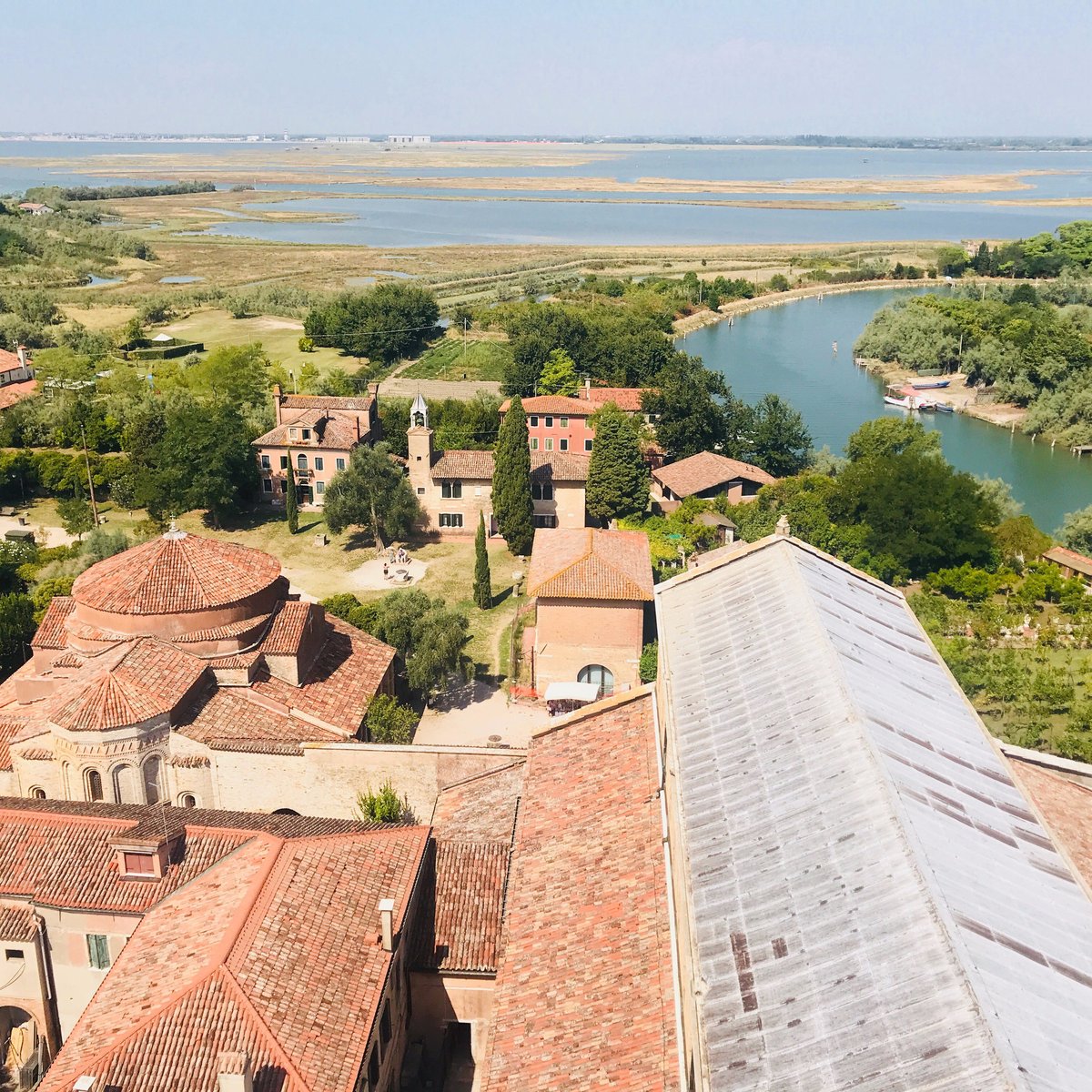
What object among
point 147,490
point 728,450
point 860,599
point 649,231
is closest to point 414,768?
point 860,599

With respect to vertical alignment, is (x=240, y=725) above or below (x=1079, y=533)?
above

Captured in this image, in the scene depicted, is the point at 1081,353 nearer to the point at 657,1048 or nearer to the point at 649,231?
the point at 657,1048

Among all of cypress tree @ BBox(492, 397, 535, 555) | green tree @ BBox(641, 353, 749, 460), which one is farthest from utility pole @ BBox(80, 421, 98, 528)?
green tree @ BBox(641, 353, 749, 460)

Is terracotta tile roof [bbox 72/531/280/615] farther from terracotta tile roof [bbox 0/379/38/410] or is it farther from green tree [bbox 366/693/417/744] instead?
terracotta tile roof [bbox 0/379/38/410]

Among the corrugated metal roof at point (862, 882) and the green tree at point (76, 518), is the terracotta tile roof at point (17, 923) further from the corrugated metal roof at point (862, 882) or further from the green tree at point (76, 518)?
the green tree at point (76, 518)

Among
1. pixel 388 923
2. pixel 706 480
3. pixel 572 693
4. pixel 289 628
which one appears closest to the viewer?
pixel 388 923

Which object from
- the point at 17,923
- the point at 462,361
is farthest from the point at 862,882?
the point at 462,361

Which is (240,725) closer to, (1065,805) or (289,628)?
(289,628)
